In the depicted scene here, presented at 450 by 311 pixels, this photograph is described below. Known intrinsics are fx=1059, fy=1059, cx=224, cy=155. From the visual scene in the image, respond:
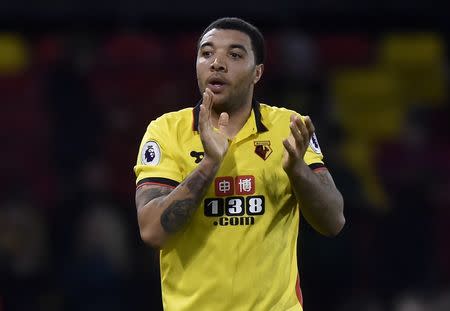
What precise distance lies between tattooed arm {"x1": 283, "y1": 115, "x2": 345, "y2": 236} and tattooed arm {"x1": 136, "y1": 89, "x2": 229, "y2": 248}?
0.24 meters

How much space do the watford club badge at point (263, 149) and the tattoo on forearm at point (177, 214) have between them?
38cm

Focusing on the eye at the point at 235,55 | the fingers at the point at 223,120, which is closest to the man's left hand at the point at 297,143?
the fingers at the point at 223,120

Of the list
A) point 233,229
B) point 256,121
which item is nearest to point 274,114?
point 256,121

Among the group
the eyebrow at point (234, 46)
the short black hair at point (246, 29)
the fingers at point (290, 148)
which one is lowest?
the fingers at point (290, 148)

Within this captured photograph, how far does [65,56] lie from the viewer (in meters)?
9.70

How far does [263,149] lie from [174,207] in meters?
0.45

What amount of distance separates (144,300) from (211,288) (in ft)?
15.1

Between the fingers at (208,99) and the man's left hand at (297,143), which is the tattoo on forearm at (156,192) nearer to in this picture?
the fingers at (208,99)

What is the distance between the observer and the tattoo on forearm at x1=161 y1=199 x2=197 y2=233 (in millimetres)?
3676

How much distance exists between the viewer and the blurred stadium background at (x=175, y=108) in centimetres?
805

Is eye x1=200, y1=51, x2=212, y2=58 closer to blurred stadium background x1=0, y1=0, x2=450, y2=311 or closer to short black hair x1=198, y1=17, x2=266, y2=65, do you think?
short black hair x1=198, y1=17, x2=266, y2=65

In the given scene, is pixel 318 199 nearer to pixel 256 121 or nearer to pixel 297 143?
pixel 297 143

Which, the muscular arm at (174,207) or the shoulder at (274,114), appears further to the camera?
the shoulder at (274,114)

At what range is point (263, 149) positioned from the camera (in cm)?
393
